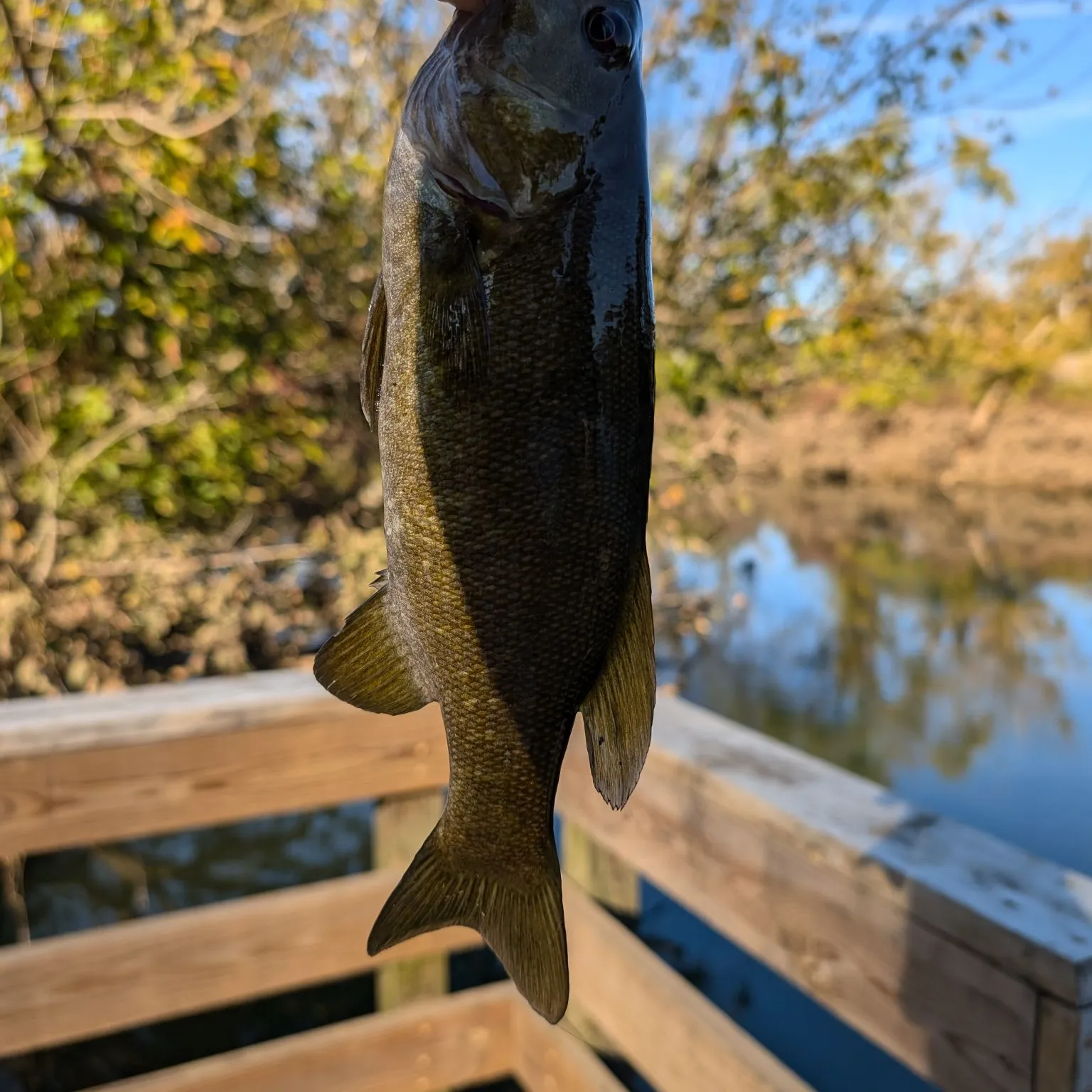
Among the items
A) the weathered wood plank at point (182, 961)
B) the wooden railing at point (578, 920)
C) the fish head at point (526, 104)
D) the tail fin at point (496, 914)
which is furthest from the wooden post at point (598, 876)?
the fish head at point (526, 104)

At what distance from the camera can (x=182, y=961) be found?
6.92ft

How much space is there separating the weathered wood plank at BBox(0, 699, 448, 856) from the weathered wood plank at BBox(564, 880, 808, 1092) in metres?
0.56

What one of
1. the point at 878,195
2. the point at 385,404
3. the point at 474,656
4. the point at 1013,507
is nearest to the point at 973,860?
the point at 474,656

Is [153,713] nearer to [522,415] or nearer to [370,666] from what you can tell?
[370,666]

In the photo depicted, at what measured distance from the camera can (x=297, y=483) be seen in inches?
211

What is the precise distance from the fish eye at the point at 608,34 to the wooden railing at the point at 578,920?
Result: 1180 mm

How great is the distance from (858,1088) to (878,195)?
388 centimetres

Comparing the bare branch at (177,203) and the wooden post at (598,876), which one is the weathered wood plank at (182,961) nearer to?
the wooden post at (598,876)

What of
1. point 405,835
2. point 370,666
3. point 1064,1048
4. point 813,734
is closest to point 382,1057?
point 405,835

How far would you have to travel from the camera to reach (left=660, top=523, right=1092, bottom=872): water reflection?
223 inches

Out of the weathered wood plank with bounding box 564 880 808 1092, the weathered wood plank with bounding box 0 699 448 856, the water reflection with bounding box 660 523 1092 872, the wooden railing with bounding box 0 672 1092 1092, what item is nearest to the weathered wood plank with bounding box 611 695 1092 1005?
the wooden railing with bounding box 0 672 1092 1092

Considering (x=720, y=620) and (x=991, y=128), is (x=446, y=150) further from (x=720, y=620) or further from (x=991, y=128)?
(x=720, y=620)

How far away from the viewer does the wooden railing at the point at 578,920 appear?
1.36 metres

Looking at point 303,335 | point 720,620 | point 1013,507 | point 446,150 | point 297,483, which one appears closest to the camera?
point 446,150
